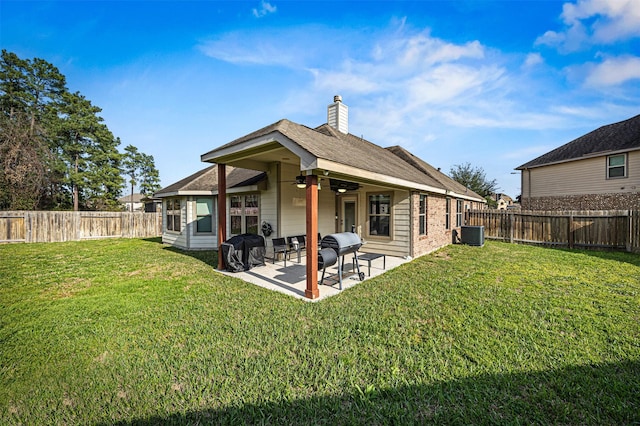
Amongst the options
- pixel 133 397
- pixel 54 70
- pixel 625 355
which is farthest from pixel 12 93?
pixel 625 355

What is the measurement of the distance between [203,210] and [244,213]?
9.17 ft

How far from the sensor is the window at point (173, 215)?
484 inches

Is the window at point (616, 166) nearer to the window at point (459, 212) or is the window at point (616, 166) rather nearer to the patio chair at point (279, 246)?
the window at point (459, 212)

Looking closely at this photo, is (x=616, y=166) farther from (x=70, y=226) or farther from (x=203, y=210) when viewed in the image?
(x=70, y=226)

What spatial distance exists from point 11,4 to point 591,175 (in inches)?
987

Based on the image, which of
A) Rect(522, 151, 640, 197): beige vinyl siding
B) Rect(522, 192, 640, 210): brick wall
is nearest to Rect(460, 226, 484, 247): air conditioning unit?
Rect(522, 192, 640, 210): brick wall

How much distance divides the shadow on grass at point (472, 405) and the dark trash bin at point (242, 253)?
4.97 meters

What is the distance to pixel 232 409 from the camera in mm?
2264

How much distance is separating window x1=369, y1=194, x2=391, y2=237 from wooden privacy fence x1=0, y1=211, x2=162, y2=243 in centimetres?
1603

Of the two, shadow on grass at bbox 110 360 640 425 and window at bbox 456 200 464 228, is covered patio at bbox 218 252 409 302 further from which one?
window at bbox 456 200 464 228

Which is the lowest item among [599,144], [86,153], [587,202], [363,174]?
[587,202]

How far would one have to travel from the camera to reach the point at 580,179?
14.3 metres

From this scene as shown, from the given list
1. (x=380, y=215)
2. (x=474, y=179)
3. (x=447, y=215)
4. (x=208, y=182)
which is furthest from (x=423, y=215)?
(x=474, y=179)

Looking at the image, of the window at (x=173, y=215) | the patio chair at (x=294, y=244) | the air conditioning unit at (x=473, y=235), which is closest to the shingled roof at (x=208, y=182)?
the window at (x=173, y=215)
